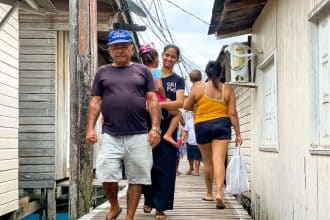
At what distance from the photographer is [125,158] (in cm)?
534

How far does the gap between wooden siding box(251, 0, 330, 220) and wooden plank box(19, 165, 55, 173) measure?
4778 mm

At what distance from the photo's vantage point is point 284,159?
6.31m

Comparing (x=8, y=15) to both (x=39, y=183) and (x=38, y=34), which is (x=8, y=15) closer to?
(x=38, y=34)

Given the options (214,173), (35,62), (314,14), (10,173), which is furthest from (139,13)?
(314,14)

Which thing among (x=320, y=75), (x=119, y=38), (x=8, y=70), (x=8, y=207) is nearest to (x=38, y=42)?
(x=8, y=70)

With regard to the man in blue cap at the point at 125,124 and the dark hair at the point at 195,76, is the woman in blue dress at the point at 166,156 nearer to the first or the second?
the man in blue cap at the point at 125,124

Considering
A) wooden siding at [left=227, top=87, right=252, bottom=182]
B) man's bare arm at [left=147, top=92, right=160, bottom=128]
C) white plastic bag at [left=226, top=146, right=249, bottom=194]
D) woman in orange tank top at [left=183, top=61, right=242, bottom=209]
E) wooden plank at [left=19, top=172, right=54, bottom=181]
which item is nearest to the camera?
man's bare arm at [left=147, top=92, right=160, bottom=128]

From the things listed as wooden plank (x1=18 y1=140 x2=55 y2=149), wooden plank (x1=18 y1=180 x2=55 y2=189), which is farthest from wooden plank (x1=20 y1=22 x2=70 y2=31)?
wooden plank (x1=18 y1=180 x2=55 y2=189)

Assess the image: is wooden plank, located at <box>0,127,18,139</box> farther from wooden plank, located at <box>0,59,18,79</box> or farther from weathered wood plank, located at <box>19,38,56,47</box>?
weathered wood plank, located at <box>19,38,56,47</box>

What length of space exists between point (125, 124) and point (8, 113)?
14.4 ft

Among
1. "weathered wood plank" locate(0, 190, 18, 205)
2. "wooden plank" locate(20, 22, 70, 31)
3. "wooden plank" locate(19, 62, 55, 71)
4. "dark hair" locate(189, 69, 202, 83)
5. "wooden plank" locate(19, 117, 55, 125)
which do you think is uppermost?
"wooden plank" locate(20, 22, 70, 31)

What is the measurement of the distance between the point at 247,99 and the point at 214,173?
11.2 ft

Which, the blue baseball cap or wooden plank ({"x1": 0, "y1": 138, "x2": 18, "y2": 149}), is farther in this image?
wooden plank ({"x1": 0, "y1": 138, "x2": 18, "y2": 149})

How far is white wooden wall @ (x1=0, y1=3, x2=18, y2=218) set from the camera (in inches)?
345
